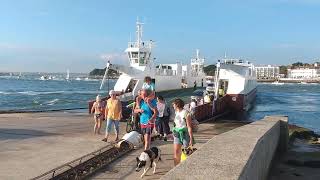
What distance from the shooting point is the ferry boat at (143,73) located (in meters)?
32.4

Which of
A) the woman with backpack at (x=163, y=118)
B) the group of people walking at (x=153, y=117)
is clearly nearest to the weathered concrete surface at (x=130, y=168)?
the group of people walking at (x=153, y=117)

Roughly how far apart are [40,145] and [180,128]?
18.1 ft

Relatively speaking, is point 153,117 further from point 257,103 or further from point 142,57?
point 257,103

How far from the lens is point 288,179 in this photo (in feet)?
36.3

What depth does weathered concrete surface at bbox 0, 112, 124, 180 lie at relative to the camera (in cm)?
1018

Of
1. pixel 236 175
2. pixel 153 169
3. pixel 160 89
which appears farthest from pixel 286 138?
pixel 160 89

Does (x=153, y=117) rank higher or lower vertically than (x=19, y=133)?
higher

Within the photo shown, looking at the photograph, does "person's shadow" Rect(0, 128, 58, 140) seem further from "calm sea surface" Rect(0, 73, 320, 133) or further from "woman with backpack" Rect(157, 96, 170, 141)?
"calm sea surface" Rect(0, 73, 320, 133)

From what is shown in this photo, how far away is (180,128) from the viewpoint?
932 cm

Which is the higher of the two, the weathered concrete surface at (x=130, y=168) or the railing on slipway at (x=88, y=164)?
the railing on slipway at (x=88, y=164)

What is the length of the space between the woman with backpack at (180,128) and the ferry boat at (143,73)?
18.7 meters

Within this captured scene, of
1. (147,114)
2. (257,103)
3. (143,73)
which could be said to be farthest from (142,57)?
(147,114)

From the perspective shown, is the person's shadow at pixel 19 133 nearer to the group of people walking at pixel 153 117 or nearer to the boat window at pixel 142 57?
the group of people walking at pixel 153 117

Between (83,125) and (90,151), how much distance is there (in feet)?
23.1
